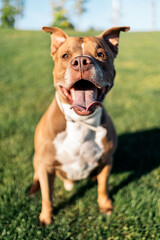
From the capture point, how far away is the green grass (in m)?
2.64

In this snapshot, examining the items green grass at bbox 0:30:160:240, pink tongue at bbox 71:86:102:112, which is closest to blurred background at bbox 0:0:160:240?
green grass at bbox 0:30:160:240

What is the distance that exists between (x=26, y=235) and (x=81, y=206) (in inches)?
29.3

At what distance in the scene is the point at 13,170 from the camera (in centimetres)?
355

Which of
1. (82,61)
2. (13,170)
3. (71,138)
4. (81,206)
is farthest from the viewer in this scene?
(13,170)

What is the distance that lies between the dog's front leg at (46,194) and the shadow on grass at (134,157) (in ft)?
0.67

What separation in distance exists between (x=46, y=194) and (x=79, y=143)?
71 centimetres

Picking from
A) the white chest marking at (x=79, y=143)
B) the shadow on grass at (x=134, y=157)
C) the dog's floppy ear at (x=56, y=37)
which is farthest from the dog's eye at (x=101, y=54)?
the shadow on grass at (x=134, y=157)

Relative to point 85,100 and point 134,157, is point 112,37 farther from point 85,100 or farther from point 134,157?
point 134,157

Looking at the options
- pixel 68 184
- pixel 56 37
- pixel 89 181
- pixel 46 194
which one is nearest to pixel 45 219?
pixel 46 194

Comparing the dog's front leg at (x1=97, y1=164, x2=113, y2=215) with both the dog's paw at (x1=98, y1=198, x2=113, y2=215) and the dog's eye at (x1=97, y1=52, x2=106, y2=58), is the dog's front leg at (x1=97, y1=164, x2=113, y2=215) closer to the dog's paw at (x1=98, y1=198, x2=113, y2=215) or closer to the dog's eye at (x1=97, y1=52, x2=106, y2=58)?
the dog's paw at (x1=98, y1=198, x2=113, y2=215)

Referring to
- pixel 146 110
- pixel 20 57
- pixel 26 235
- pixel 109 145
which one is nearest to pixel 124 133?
pixel 146 110

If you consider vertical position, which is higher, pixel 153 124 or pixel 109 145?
pixel 109 145

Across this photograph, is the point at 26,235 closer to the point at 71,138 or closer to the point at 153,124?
the point at 71,138

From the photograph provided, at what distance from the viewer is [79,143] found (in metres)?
2.60
